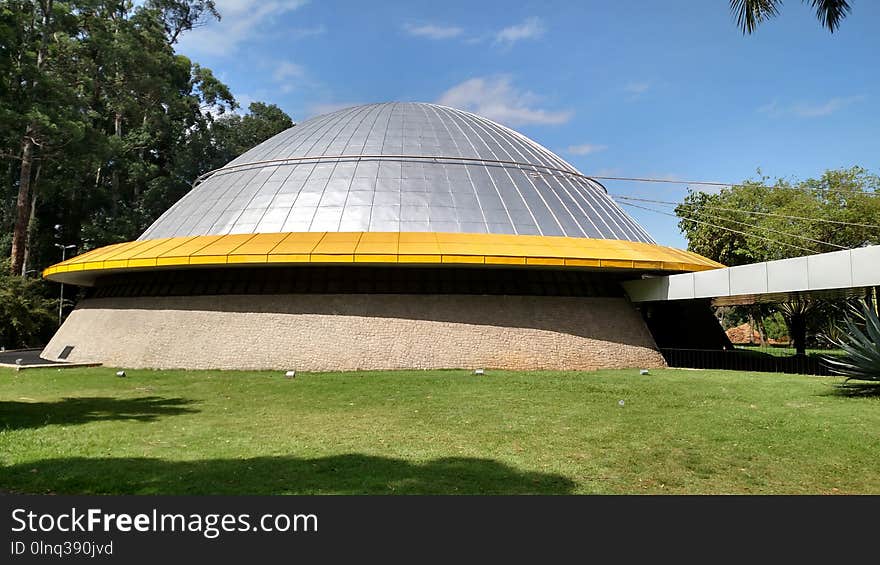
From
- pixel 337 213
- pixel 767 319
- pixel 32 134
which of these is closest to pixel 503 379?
pixel 337 213

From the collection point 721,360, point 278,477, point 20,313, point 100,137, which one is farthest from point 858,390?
point 100,137

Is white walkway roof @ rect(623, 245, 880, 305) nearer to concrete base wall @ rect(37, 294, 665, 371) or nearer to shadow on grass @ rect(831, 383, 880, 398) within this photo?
concrete base wall @ rect(37, 294, 665, 371)

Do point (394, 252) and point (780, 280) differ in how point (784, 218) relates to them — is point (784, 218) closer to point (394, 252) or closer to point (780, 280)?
point (780, 280)

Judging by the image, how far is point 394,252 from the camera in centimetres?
1817

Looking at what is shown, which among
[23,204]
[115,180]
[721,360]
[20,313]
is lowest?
[721,360]

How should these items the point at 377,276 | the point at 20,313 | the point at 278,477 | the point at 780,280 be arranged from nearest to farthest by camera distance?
the point at 278,477 < the point at 780,280 < the point at 377,276 < the point at 20,313

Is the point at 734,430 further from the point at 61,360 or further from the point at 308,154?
the point at 61,360

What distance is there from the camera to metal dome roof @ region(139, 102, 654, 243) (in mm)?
21234

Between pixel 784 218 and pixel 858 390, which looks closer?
pixel 858 390

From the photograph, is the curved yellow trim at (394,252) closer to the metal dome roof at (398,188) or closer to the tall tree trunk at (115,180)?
the metal dome roof at (398,188)

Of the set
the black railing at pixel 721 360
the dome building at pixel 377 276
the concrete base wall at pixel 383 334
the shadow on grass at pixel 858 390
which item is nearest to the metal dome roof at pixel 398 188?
the dome building at pixel 377 276

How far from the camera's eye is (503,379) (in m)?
16.4

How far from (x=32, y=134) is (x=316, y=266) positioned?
3041 centimetres

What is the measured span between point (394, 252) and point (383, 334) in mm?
2706
